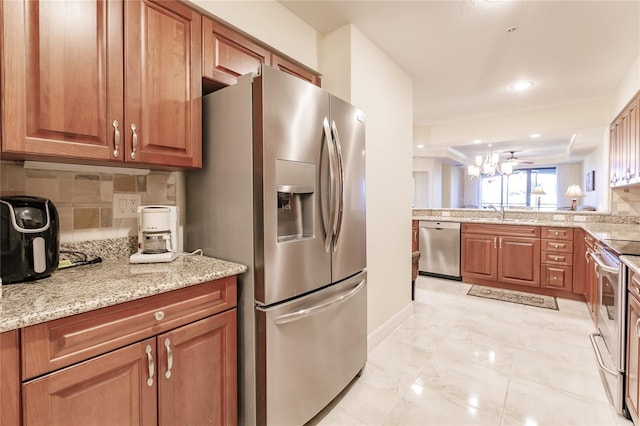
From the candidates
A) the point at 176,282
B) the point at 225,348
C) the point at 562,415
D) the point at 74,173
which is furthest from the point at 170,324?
the point at 562,415

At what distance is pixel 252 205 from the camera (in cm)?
146

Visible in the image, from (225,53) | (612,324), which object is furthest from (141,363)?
(612,324)

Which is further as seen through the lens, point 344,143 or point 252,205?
point 344,143

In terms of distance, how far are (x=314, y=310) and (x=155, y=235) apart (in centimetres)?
91

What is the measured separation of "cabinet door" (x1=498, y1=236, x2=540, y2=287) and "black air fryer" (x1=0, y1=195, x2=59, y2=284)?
4525 millimetres

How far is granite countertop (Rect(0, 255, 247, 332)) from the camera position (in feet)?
3.00

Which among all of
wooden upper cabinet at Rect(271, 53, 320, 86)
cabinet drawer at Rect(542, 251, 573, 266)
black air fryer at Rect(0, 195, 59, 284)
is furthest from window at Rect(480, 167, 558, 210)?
black air fryer at Rect(0, 195, 59, 284)

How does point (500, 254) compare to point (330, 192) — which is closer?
point (330, 192)

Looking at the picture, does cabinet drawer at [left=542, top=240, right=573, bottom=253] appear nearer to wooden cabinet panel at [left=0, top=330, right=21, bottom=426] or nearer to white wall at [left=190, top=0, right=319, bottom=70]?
white wall at [left=190, top=0, right=319, bottom=70]

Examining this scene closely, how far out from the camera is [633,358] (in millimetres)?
1570

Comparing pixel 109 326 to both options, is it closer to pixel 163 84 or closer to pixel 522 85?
pixel 163 84

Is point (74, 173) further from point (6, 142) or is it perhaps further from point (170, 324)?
point (170, 324)

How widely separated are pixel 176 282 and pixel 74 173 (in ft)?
2.86

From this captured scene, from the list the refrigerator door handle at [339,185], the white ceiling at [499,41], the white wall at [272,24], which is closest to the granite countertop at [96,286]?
the refrigerator door handle at [339,185]
